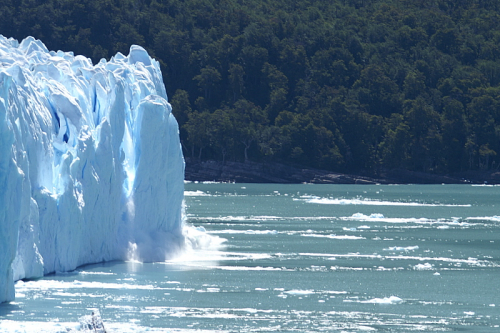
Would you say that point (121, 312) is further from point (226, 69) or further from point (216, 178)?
point (226, 69)

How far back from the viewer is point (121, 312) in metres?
18.9

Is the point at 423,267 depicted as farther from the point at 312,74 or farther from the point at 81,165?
the point at 312,74

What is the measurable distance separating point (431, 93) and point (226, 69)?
867 inches

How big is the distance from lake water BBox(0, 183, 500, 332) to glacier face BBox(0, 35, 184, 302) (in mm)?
694

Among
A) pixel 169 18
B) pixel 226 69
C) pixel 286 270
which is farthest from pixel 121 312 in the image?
pixel 169 18

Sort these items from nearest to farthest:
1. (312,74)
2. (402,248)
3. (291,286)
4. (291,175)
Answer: (291,286) → (402,248) → (291,175) → (312,74)

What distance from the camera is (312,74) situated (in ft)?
356

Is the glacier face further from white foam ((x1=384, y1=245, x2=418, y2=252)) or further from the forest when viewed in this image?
A: the forest

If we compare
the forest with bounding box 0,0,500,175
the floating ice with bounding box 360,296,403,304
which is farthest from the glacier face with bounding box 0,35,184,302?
the forest with bounding box 0,0,500,175

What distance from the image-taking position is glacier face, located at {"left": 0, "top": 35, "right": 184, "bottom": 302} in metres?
20.1

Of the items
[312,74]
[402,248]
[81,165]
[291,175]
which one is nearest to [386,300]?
[81,165]

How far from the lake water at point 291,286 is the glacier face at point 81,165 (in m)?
0.69

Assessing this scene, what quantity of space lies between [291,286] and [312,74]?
8663 cm

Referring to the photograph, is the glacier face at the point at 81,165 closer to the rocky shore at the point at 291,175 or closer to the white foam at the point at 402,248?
the white foam at the point at 402,248
